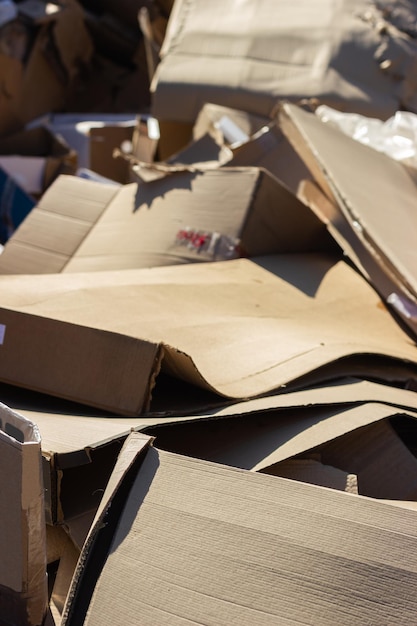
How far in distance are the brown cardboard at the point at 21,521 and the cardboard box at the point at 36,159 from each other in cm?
→ 182

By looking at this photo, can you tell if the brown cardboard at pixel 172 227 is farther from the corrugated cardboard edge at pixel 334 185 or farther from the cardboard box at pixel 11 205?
the cardboard box at pixel 11 205

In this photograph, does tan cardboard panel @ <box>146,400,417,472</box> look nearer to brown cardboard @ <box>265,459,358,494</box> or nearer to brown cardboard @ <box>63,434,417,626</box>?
brown cardboard @ <box>265,459,358,494</box>

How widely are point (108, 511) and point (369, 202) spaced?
98cm

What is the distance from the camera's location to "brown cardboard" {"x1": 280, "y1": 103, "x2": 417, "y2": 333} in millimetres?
1482

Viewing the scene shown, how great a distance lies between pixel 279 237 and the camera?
1687 millimetres

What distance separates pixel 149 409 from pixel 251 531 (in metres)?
0.31

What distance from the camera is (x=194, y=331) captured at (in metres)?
1.22

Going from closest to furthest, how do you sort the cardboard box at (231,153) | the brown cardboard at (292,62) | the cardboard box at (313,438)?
1. the cardboard box at (313,438)
2. the cardboard box at (231,153)
3. the brown cardboard at (292,62)

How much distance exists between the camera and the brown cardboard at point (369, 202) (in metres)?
1.48

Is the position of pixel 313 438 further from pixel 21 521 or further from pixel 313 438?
pixel 21 521

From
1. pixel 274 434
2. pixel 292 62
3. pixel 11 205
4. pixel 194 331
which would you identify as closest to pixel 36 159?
pixel 11 205

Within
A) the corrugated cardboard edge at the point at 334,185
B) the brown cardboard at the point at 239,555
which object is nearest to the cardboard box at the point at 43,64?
the corrugated cardboard edge at the point at 334,185

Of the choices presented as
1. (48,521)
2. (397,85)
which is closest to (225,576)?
(48,521)

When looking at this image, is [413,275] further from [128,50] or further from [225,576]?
[128,50]
